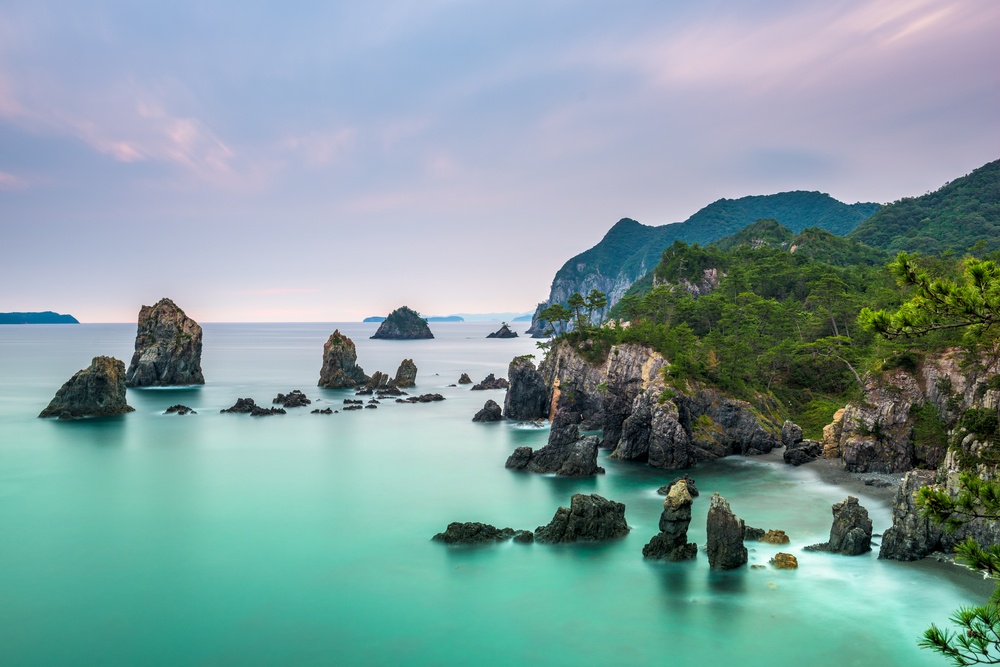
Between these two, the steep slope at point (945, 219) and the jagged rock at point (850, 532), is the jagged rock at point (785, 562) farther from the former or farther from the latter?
the steep slope at point (945, 219)

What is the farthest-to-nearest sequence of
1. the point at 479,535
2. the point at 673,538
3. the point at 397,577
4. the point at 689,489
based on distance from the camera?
the point at 689,489
the point at 479,535
the point at 673,538
the point at 397,577

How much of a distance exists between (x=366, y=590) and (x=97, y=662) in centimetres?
886

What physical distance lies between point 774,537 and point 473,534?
13635mm

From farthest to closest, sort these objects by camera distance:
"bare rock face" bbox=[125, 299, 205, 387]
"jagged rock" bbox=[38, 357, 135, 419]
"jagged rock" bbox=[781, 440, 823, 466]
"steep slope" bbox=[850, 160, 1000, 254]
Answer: "steep slope" bbox=[850, 160, 1000, 254], "bare rock face" bbox=[125, 299, 205, 387], "jagged rock" bbox=[38, 357, 135, 419], "jagged rock" bbox=[781, 440, 823, 466]

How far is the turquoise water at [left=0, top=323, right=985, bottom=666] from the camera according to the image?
1950 cm

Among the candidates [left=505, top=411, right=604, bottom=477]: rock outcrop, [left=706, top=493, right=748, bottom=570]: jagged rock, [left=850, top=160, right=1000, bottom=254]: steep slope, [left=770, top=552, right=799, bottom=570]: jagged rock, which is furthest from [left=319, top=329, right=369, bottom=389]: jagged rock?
[left=850, top=160, right=1000, bottom=254]: steep slope

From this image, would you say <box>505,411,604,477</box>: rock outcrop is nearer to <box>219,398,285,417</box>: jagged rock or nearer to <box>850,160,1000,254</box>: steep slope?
<box>219,398,285,417</box>: jagged rock

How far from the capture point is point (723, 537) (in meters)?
23.7

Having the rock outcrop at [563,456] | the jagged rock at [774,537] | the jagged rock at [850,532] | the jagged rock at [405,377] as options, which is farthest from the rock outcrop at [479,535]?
the jagged rock at [405,377]

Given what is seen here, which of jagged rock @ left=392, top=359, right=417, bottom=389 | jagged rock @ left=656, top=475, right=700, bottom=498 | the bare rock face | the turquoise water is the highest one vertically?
the bare rock face

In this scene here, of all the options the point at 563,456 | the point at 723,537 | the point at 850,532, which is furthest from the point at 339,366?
the point at 850,532

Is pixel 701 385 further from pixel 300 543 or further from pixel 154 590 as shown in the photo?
pixel 154 590

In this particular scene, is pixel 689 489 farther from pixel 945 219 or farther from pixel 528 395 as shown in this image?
pixel 945 219

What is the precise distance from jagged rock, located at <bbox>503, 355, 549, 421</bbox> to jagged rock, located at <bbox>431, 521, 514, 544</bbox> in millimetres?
33061
